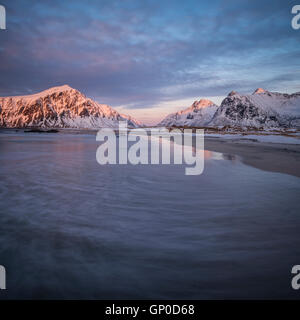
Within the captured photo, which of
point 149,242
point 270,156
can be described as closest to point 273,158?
point 270,156

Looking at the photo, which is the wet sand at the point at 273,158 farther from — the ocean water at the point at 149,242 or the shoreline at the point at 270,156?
the ocean water at the point at 149,242

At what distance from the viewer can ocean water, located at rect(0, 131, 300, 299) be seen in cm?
286

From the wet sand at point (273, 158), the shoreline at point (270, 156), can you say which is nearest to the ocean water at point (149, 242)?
the wet sand at point (273, 158)

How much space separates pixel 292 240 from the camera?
3.90 meters

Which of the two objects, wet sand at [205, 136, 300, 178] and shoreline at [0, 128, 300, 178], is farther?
shoreline at [0, 128, 300, 178]

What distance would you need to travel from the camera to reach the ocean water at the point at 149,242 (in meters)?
2.86

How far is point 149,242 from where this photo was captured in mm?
3916

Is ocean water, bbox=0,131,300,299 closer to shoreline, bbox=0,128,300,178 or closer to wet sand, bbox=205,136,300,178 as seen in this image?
wet sand, bbox=205,136,300,178

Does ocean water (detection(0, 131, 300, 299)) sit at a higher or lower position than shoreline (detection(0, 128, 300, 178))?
lower

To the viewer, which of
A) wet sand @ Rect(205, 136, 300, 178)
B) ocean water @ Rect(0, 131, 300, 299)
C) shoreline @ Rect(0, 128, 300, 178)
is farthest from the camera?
shoreline @ Rect(0, 128, 300, 178)

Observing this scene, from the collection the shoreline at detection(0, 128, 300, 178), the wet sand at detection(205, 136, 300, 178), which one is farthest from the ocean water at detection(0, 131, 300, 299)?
the shoreline at detection(0, 128, 300, 178)

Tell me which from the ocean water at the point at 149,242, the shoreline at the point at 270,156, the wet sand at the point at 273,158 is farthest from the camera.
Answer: the shoreline at the point at 270,156
